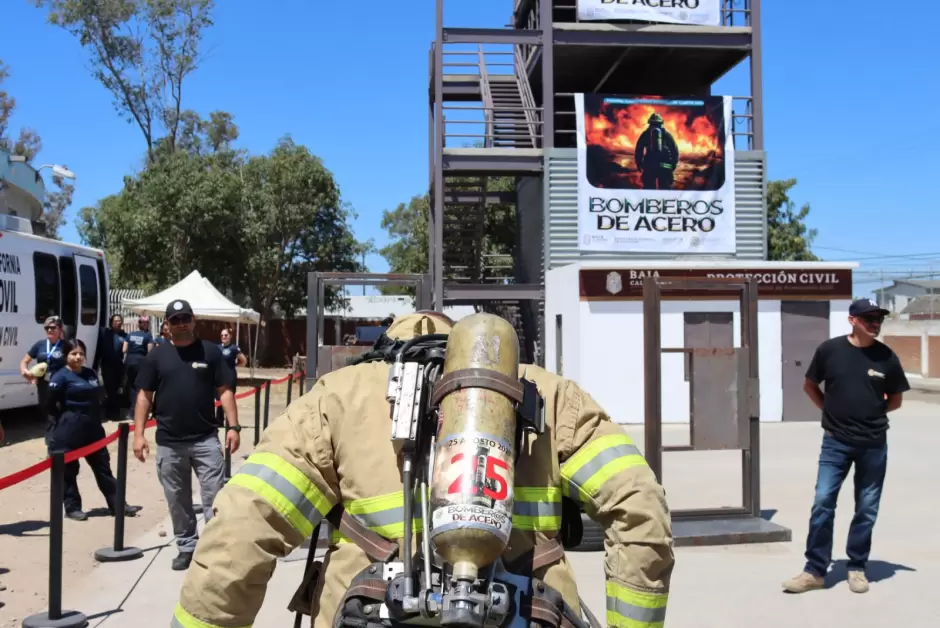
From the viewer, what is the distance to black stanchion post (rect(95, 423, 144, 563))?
6609mm

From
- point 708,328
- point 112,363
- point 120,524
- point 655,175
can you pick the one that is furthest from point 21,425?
point 655,175

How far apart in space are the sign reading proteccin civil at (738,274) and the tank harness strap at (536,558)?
47.1 feet

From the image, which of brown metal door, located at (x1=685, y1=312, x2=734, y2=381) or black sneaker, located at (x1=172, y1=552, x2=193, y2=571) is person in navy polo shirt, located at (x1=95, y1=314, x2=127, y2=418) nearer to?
black sneaker, located at (x1=172, y1=552, x2=193, y2=571)

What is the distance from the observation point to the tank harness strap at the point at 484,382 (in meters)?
2.03

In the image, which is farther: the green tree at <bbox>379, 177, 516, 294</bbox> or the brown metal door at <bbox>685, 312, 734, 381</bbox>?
the green tree at <bbox>379, 177, 516, 294</bbox>

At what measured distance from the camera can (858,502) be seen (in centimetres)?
579

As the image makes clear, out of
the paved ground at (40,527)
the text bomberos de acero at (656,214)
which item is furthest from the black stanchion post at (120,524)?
the text bomberos de acero at (656,214)

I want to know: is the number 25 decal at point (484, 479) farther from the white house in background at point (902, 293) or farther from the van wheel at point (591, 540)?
the white house in background at point (902, 293)

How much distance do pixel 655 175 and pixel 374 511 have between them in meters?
17.7

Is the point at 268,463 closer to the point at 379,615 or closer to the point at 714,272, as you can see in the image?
the point at 379,615

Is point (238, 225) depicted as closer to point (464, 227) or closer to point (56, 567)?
point (464, 227)

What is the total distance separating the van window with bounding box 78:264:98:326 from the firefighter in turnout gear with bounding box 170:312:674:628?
1470cm

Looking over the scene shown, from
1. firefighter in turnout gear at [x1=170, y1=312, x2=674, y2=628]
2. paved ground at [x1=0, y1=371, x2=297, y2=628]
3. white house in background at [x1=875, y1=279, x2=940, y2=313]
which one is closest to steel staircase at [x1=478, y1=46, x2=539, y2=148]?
paved ground at [x1=0, y1=371, x2=297, y2=628]

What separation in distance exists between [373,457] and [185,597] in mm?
522
